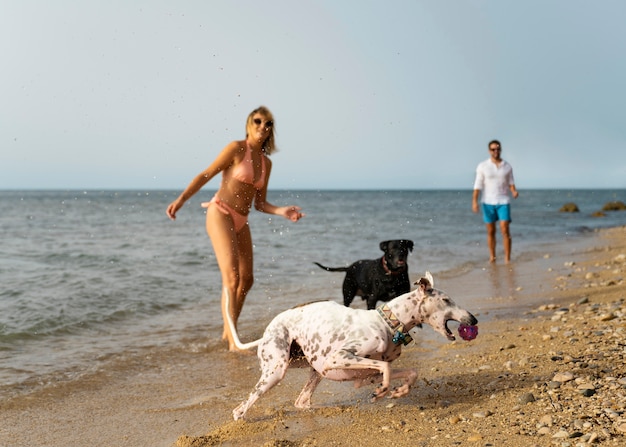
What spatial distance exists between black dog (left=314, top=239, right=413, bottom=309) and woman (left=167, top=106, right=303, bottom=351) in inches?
54.8

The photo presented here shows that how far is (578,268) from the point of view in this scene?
482 inches

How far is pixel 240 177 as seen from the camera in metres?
6.45

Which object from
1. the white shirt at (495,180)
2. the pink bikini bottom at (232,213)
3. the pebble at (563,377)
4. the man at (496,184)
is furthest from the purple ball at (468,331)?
the white shirt at (495,180)

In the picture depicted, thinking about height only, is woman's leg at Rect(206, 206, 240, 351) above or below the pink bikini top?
below

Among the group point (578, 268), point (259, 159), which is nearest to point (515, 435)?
point (259, 159)

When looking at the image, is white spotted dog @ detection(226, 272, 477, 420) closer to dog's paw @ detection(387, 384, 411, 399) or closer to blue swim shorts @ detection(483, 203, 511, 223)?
dog's paw @ detection(387, 384, 411, 399)

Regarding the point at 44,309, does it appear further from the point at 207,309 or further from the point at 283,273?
the point at 283,273

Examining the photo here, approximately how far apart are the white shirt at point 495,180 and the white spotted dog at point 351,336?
9.04 metres

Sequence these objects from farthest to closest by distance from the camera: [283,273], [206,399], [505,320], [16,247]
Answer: [16,247], [283,273], [505,320], [206,399]

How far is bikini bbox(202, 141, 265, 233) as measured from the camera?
6.45m

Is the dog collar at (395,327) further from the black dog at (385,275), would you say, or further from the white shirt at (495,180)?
the white shirt at (495,180)

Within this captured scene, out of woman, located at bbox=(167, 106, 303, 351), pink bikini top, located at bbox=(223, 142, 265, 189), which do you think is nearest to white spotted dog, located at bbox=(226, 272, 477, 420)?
woman, located at bbox=(167, 106, 303, 351)

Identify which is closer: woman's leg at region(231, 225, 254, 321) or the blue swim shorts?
woman's leg at region(231, 225, 254, 321)

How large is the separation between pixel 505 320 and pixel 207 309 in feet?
14.7
